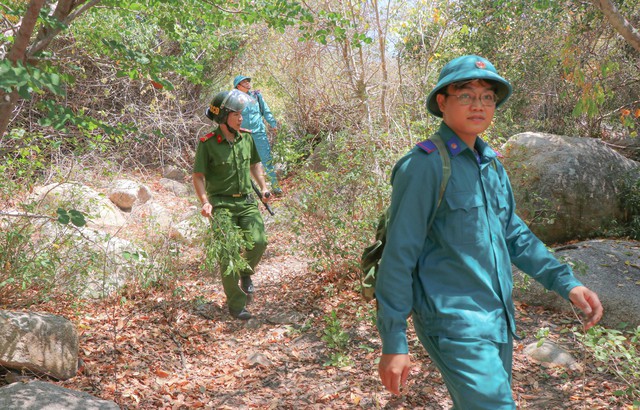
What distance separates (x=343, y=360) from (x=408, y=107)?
2997mm

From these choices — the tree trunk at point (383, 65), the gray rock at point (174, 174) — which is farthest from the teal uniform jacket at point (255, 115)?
the tree trunk at point (383, 65)

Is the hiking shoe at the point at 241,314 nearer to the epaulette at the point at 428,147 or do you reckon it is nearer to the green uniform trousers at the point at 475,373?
the green uniform trousers at the point at 475,373

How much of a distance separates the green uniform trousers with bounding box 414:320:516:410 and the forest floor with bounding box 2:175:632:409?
1.65 metres

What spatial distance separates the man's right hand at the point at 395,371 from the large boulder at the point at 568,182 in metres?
5.40

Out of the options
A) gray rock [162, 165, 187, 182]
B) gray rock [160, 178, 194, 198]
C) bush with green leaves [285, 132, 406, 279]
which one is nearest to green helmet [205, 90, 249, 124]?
bush with green leaves [285, 132, 406, 279]

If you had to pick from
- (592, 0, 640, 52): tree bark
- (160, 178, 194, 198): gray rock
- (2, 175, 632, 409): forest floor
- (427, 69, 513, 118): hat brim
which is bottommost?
(2, 175, 632, 409): forest floor

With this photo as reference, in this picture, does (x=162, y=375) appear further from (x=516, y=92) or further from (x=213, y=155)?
(x=516, y=92)

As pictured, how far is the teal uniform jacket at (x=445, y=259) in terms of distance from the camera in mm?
1961

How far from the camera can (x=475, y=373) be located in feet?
6.22

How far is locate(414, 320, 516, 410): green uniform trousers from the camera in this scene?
6.15ft

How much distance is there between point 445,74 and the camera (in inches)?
86.7

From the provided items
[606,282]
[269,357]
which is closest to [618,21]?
[606,282]

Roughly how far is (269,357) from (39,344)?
5.60 feet

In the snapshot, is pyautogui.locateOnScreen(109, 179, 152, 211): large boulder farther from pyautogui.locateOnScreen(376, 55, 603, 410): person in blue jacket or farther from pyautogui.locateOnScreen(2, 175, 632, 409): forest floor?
pyautogui.locateOnScreen(376, 55, 603, 410): person in blue jacket
